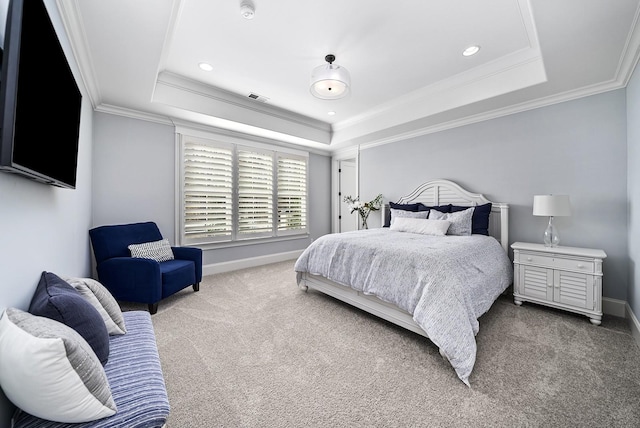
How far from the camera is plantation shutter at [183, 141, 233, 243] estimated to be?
4031 mm

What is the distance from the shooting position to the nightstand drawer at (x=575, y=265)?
8.36 feet

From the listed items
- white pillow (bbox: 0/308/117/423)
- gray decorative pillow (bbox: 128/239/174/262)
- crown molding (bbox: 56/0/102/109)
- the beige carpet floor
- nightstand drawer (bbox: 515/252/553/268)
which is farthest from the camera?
gray decorative pillow (bbox: 128/239/174/262)

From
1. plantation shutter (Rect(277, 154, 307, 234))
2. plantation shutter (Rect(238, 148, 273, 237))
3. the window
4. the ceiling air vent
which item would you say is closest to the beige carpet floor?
the window

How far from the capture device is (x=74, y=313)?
44.4 inches

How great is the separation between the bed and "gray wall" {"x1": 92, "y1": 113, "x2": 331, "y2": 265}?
230 centimetres

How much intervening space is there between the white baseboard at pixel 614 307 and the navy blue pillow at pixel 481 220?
130cm

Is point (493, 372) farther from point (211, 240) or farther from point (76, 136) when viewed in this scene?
point (211, 240)

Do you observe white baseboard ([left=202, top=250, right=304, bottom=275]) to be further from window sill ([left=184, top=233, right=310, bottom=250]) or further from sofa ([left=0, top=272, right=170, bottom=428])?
sofa ([left=0, top=272, right=170, bottom=428])

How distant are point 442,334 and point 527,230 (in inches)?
95.2

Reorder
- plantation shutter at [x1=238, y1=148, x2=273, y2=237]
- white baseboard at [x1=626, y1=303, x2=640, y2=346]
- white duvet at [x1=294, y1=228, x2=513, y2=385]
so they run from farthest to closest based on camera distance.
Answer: plantation shutter at [x1=238, y1=148, x2=273, y2=237], white baseboard at [x1=626, y1=303, x2=640, y2=346], white duvet at [x1=294, y1=228, x2=513, y2=385]

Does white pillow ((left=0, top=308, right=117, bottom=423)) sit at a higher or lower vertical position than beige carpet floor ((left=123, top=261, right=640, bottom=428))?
higher

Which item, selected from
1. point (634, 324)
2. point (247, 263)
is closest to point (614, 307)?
point (634, 324)

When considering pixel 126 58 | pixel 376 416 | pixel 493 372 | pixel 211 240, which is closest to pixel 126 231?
pixel 211 240

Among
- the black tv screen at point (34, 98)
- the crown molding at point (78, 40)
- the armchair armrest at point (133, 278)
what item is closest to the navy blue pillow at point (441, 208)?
the armchair armrest at point (133, 278)
